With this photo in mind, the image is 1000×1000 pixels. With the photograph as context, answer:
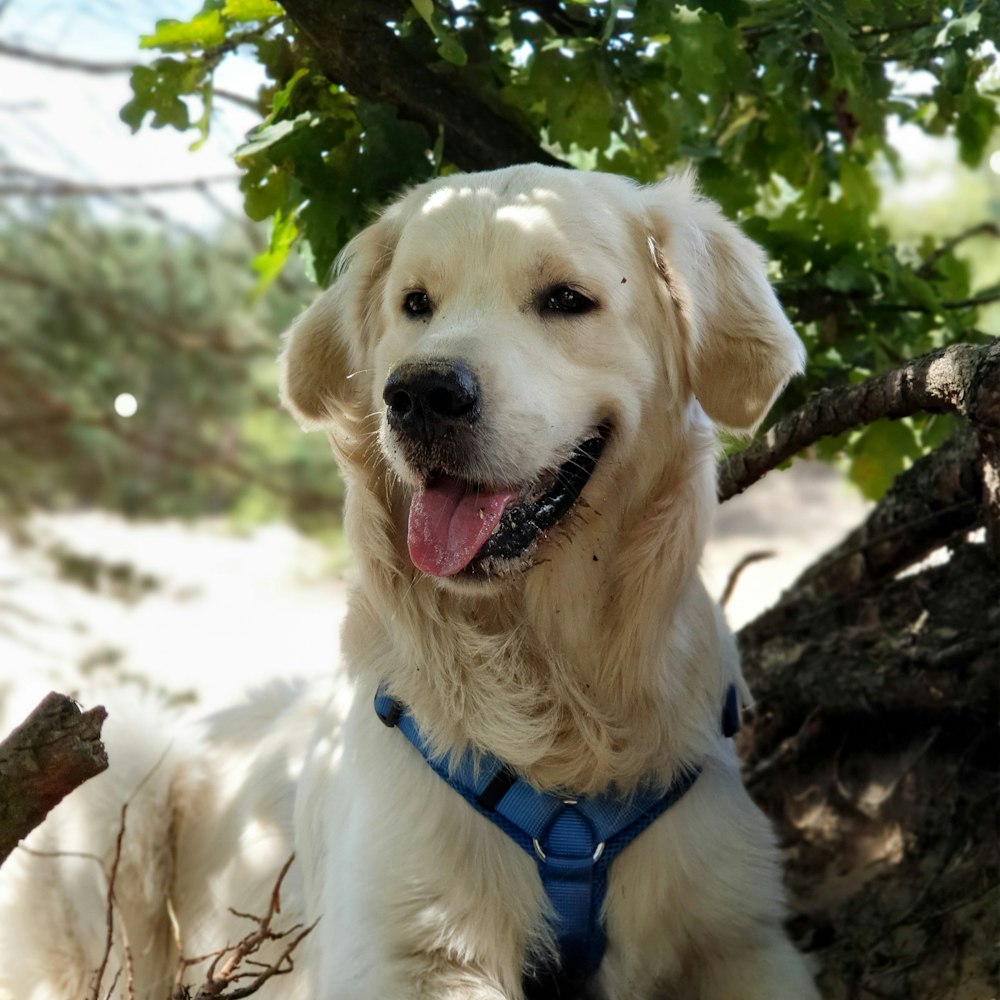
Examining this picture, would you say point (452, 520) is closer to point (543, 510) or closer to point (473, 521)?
point (473, 521)

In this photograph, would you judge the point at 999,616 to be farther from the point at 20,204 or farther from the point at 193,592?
the point at 193,592

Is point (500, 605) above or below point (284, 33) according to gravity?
below

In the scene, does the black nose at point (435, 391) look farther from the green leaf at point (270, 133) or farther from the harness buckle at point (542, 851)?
the green leaf at point (270, 133)

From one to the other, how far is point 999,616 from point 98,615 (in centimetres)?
933

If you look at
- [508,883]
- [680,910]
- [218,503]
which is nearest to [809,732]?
[680,910]

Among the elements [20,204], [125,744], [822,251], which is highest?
[822,251]

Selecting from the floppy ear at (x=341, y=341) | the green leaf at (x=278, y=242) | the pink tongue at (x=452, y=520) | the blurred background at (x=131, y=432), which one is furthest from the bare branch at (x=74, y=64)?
the pink tongue at (x=452, y=520)

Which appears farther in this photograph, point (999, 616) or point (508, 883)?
point (999, 616)

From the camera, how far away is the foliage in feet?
32.7

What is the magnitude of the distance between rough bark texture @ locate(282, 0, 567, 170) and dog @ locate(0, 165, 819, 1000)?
1.27ft

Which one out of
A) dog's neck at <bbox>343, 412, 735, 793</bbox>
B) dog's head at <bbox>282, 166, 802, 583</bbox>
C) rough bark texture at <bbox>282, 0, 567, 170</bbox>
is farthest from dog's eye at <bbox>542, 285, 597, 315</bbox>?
rough bark texture at <bbox>282, 0, 567, 170</bbox>

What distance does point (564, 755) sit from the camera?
2.80 m

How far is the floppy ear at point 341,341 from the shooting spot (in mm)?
3125

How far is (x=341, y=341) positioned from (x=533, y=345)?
68cm
